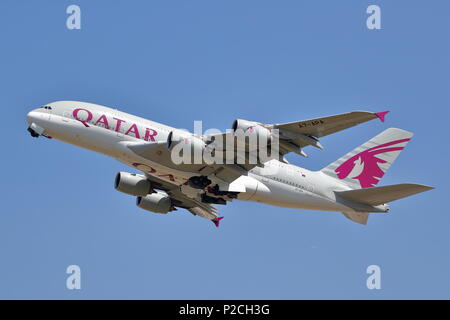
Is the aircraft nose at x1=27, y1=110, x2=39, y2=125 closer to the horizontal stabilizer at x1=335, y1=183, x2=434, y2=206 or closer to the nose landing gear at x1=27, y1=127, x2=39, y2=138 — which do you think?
the nose landing gear at x1=27, y1=127, x2=39, y2=138

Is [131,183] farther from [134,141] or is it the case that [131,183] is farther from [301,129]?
[301,129]

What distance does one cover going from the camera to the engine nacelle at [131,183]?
146ft

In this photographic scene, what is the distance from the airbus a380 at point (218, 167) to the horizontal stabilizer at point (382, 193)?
0.17 ft

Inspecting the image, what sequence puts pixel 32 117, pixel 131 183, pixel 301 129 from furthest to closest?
pixel 131 183
pixel 32 117
pixel 301 129

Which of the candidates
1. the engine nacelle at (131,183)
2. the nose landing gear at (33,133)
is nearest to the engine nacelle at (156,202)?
the engine nacelle at (131,183)

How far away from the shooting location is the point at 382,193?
41.5 m

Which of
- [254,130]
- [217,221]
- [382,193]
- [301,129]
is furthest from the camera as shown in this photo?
[217,221]

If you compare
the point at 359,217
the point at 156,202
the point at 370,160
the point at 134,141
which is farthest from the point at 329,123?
the point at 156,202

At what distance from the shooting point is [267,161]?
3972 centimetres

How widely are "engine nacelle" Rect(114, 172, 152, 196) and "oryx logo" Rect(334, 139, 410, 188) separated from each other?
11.6 m

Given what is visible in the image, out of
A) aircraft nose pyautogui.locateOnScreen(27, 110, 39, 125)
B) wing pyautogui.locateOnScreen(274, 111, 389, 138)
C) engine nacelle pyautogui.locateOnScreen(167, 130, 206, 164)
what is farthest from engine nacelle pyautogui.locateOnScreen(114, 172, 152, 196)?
wing pyautogui.locateOnScreen(274, 111, 389, 138)

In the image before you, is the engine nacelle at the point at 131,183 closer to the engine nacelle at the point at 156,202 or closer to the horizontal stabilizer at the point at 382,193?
the engine nacelle at the point at 156,202

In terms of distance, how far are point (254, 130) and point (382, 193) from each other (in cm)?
897

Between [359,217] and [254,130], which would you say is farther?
[359,217]
